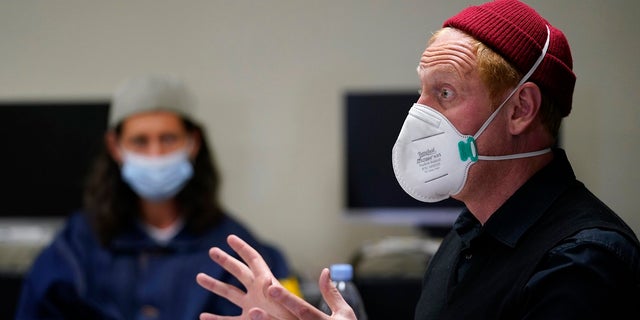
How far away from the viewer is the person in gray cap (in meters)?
2.28

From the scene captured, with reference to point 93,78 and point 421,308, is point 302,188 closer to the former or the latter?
point 93,78

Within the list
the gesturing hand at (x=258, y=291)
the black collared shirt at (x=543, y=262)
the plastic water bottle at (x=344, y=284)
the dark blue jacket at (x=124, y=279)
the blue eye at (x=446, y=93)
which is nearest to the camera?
the black collared shirt at (x=543, y=262)

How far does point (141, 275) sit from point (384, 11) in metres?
1.30

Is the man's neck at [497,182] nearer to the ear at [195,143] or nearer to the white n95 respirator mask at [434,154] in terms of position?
the white n95 respirator mask at [434,154]

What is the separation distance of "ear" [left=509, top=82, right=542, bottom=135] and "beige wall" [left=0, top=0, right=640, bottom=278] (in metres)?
1.69

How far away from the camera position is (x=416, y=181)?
123cm

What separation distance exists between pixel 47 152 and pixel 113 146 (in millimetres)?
532

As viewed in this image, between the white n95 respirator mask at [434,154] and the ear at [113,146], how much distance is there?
1504 millimetres

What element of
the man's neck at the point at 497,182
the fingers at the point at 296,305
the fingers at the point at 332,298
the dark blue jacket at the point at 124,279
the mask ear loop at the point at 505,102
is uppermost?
the mask ear loop at the point at 505,102

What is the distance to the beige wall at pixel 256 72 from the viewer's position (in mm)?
2906

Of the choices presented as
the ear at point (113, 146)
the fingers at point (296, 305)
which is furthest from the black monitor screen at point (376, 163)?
the fingers at point (296, 305)

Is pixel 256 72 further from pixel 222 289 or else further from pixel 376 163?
pixel 222 289

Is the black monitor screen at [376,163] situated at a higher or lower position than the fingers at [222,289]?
lower

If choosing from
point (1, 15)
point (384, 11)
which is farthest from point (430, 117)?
point (1, 15)
